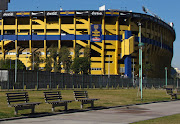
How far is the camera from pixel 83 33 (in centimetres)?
10975

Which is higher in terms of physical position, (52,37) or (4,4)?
(52,37)

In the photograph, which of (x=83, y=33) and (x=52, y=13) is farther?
(x=83, y=33)

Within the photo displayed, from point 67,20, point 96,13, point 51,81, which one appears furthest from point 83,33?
point 51,81

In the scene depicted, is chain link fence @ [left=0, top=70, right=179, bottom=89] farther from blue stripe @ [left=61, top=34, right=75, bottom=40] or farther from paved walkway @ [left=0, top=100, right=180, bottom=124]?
blue stripe @ [left=61, top=34, right=75, bottom=40]

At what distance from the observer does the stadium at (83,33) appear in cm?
10412

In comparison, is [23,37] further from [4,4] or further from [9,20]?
[4,4]

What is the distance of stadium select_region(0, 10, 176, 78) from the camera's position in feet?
342

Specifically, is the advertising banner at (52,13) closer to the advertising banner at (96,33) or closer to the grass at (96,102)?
the advertising banner at (96,33)

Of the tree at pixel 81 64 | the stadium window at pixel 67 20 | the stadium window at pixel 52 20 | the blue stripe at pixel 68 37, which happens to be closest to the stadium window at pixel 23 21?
the stadium window at pixel 52 20

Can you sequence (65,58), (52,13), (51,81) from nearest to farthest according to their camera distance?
(51,81) → (65,58) → (52,13)

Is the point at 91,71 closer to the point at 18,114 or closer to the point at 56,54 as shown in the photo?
the point at 56,54

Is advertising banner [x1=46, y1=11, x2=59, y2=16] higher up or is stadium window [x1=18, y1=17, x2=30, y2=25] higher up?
advertising banner [x1=46, y1=11, x2=59, y2=16]

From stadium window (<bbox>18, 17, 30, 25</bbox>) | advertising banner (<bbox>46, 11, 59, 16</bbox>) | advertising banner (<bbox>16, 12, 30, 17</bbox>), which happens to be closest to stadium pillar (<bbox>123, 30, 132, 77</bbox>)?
advertising banner (<bbox>46, 11, 59, 16</bbox>)

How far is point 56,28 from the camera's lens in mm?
105938
